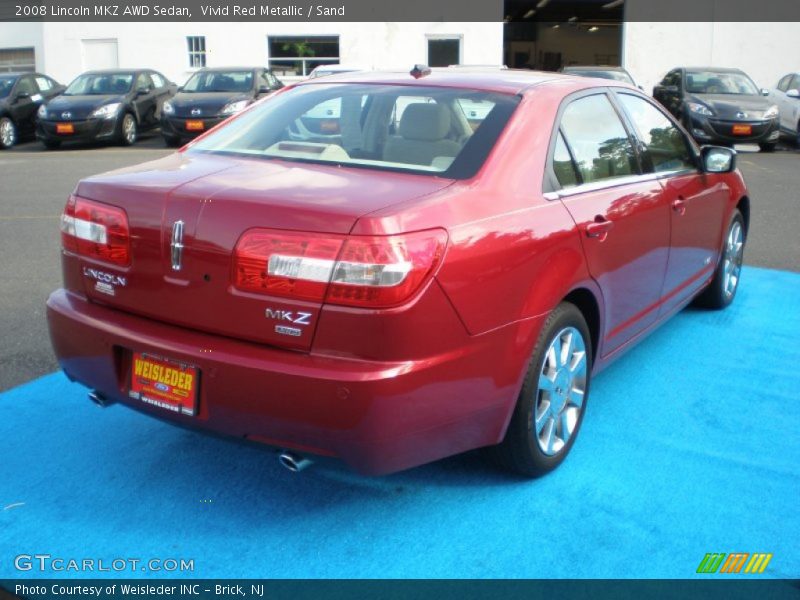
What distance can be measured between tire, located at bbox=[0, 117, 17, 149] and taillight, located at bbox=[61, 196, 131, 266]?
16.5 metres

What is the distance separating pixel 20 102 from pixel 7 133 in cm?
92

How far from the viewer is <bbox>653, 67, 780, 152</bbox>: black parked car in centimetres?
1659

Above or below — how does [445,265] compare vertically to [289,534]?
above

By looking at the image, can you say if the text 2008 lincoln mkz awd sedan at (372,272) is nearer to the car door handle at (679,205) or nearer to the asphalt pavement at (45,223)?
the car door handle at (679,205)

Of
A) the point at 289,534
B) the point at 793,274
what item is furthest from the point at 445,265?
the point at 793,274

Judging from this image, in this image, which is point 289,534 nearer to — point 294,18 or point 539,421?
point 539,421

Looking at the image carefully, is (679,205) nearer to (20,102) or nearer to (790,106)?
(790,106)

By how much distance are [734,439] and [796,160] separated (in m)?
13.6

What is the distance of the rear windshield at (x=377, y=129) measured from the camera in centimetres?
344

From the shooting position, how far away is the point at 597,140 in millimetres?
4090

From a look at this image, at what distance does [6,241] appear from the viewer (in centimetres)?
816

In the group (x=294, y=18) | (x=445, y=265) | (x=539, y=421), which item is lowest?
(x=539, y=421)

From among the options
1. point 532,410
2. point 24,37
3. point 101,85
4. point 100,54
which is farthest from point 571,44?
point 532,410

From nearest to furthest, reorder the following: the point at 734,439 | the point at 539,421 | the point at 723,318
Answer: the point at 539,421 → the point at 734,439 → the point at 723,318
